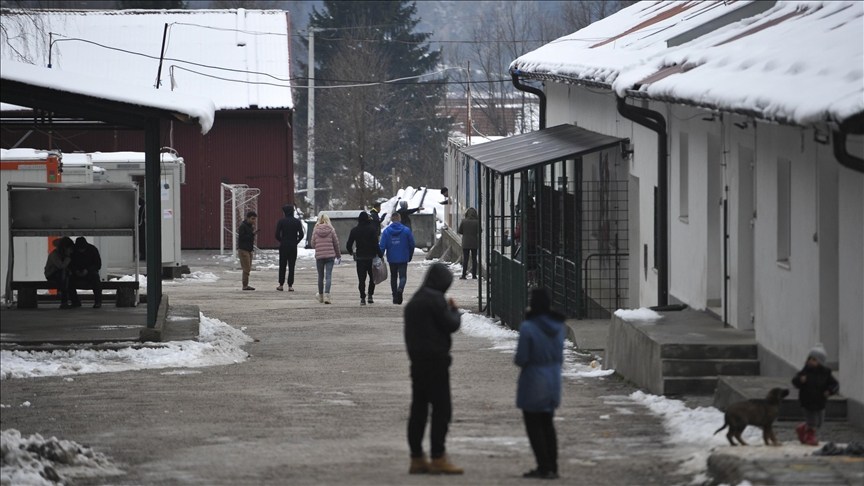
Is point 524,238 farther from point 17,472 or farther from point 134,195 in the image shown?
point 17,472

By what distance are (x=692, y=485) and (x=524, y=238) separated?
10.5m

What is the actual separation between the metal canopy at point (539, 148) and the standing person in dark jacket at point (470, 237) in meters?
4.97

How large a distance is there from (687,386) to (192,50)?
3656cm

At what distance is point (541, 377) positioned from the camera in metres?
9.07

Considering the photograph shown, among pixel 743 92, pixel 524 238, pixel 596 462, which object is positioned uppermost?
pixel 743 92

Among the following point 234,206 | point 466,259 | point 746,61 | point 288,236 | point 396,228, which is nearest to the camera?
point 746,61

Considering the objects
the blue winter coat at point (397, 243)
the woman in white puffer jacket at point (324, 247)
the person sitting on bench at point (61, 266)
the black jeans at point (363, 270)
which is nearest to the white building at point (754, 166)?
the blue winter coat at point (397, 243)

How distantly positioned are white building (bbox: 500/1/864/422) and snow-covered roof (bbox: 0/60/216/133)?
4570mm

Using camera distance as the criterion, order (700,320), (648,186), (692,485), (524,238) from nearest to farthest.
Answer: (692,485)
(700,320)
(648,186)
(524,238)

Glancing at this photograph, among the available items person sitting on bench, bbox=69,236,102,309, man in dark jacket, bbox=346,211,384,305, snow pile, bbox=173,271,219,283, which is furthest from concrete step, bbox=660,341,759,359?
snow pile, bbox=173,271,219,283

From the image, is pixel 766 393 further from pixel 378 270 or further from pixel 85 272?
pixel 378 270

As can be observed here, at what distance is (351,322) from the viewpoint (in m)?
21.4

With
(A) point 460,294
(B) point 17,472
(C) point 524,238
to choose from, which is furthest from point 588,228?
(B) point 17,472

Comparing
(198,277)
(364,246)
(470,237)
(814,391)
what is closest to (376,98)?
(198,277)
